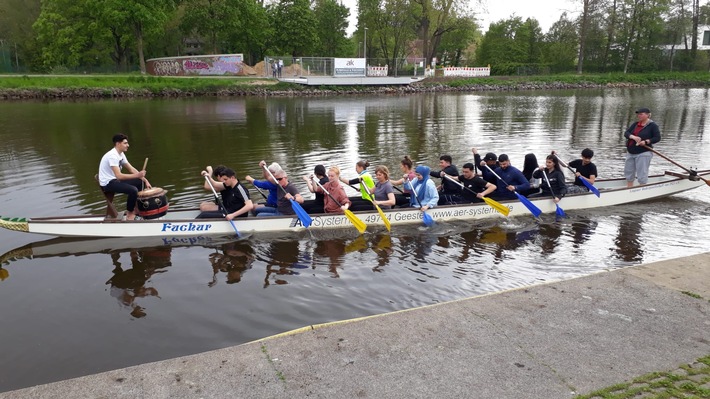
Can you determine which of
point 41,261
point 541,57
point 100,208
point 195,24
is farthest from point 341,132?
point 541,57

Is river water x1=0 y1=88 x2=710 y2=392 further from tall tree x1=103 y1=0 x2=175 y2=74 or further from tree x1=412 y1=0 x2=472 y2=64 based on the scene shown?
tree x1=412 y1=0 x2=472 y2=64

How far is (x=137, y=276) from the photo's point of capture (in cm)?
938

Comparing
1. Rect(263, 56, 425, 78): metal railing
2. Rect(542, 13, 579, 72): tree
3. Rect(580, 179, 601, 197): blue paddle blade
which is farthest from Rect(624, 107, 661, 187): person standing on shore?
Rect(542, 13, 579, 72): tree

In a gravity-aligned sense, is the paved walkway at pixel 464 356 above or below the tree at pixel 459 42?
below

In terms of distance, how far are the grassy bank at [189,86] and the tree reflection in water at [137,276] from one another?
137ft

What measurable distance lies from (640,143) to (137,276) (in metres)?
12.6

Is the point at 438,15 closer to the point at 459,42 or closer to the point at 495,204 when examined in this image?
the point at 459,42

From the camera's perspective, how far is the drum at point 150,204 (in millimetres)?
10820

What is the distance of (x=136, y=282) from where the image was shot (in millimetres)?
9125

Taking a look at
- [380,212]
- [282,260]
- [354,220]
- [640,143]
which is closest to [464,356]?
[282,260]

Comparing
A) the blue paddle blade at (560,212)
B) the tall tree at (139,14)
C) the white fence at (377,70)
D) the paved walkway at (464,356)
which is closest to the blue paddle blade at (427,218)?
the blue paddle blade at (560,212)

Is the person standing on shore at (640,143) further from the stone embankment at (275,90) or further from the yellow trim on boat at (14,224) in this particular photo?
the stone embankment at (275,90)

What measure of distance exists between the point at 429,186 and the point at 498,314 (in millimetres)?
5657

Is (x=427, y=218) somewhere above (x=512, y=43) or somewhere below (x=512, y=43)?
below
